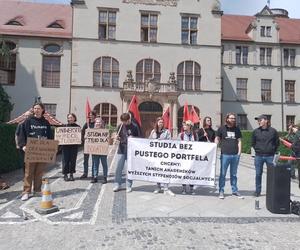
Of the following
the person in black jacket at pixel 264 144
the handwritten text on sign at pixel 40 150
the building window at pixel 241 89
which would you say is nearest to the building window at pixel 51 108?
the building window at pixel 241 89

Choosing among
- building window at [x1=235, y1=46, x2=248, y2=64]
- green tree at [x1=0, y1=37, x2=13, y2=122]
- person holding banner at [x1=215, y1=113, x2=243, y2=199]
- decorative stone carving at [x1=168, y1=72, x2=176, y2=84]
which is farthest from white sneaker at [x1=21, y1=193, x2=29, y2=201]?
building window at [x1=235, y1=46, x2=248, y2=64]

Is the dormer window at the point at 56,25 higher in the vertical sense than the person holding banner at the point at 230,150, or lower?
A: higher

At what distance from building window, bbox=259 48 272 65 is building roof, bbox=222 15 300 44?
5.36 ft

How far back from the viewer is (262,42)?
35.2 m

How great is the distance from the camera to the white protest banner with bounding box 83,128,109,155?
32.8 ft

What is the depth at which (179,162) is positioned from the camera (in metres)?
8.76

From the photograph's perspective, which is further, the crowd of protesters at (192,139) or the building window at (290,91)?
the building window at (290,91)

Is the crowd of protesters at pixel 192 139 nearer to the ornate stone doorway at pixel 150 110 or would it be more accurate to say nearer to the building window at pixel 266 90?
the ornate stone doorway at pixel 150 110

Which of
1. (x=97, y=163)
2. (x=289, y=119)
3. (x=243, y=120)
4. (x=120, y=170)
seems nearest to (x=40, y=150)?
(x=120, y=170)

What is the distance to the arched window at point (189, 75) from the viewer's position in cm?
3114

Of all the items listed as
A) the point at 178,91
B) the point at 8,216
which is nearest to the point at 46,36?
the point at 178,91

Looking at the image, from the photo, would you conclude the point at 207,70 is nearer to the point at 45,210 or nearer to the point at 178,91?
the point at 178,91

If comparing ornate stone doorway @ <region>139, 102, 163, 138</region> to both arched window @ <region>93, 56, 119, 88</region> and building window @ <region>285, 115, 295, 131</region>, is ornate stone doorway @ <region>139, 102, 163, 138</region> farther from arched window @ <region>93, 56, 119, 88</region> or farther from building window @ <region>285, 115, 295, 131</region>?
building window @ <region>285, 115, 295, 131</region>

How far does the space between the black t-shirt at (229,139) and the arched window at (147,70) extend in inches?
878
